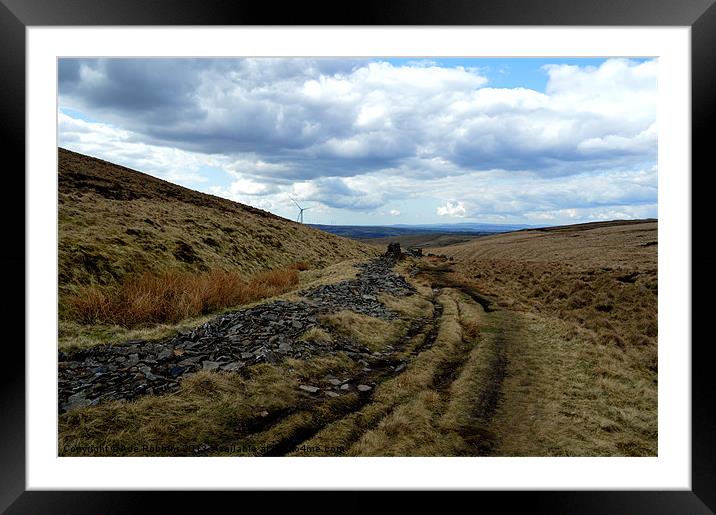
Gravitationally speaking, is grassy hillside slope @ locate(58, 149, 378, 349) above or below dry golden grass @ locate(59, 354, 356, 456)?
above

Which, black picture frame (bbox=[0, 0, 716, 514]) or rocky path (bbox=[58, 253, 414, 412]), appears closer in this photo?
black picture frame (bbox=[0, 0, 716, 514])

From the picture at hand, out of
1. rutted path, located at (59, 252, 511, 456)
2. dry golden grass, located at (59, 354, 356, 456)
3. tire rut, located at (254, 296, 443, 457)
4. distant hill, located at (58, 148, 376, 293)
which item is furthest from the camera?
distant hill, located at (58, 148, 376, 293)

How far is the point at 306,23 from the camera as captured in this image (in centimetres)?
366

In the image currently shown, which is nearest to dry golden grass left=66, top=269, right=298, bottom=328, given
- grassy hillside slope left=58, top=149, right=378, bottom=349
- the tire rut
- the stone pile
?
grassy hillside slope left=58, top=149, right=378, bottom=349

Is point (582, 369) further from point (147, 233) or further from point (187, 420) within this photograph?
point (147, 233)

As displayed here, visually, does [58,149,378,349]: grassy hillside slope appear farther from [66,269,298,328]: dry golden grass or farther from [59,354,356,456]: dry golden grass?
[59,354,356,456]: dry golden grass

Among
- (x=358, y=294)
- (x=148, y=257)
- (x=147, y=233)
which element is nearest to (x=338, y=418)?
(x=358, y=294)

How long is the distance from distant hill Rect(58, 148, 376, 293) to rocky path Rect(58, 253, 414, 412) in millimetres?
4235

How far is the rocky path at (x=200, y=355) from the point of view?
4.69m

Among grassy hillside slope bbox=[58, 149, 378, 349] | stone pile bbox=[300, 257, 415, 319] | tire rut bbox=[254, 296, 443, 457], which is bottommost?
tire rut bbox=[254, 296, 443, 457]

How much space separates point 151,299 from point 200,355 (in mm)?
3348

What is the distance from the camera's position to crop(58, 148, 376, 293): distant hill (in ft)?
34.2

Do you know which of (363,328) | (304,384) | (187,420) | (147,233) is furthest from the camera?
(147,233)

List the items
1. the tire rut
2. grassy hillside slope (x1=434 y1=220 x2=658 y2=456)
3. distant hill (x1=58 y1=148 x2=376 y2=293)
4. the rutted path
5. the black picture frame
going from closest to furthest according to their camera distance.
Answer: the black picture frame
the tire rut
the rutted path
grassy hillside slope (x1=434 y1=220 x2=658 y2=456)
distant hill (x1=58 y1=148 x2=376 y2=293)
